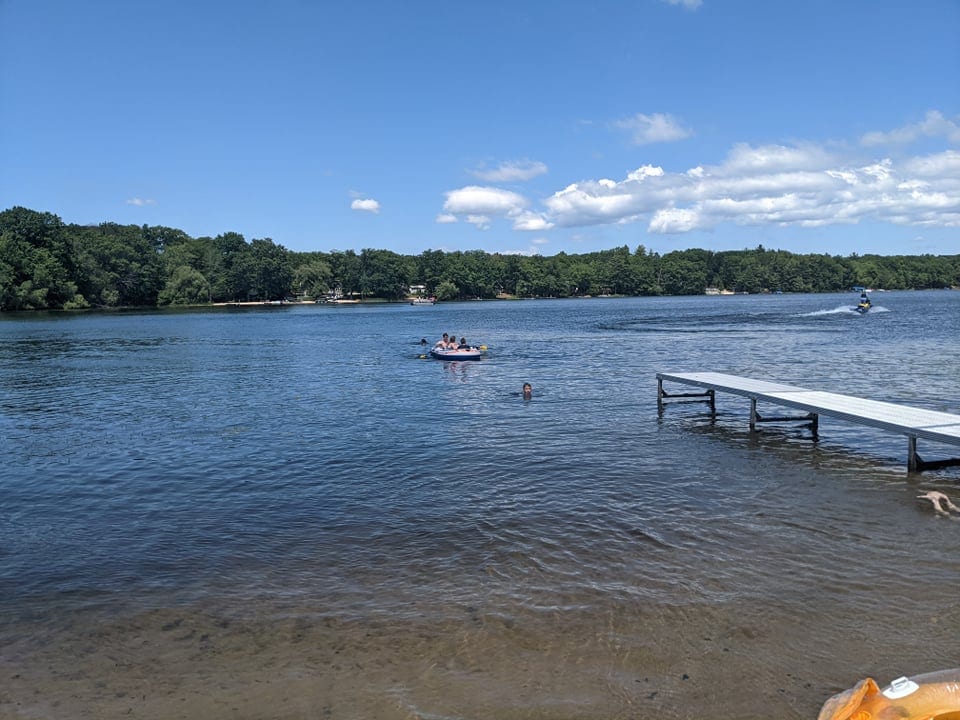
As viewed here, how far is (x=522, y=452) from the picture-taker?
58.2ft

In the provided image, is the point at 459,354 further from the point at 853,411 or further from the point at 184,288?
the point at 184,288

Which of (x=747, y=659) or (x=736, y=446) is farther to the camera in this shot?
(x=736, y=446)

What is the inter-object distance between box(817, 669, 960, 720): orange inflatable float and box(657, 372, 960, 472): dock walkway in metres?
9.45

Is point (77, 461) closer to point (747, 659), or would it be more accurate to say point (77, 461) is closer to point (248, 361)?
point (747, 659)

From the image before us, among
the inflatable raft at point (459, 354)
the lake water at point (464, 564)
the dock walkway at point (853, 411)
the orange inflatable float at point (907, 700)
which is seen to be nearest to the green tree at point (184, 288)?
the inflatable raft at point (459, 354)

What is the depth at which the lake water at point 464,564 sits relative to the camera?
7.32 metres

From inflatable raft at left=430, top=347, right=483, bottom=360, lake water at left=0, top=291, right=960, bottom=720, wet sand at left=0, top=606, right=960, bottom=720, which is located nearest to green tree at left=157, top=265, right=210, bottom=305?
inflatable raft at left=430, top=347, right=483, bottom=360

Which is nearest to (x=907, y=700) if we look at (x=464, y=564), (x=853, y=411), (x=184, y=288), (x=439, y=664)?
(x=439, y=664)

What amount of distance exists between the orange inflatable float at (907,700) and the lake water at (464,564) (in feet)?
3.36

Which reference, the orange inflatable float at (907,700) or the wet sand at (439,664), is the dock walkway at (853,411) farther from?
the orange inflatable float at (907,700)

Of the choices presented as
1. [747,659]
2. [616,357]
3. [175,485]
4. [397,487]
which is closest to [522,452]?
[397,487]

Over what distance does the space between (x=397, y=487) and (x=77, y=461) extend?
888 cm

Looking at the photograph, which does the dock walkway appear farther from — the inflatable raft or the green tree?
the green tree

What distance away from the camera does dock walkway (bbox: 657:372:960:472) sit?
1458 cm
